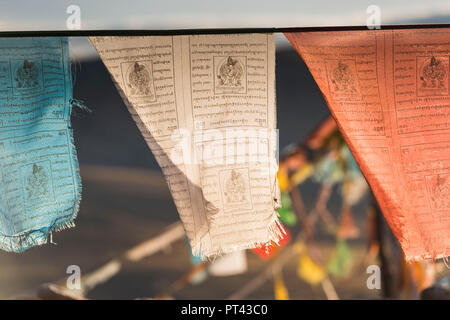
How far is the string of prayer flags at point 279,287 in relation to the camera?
3.19 m

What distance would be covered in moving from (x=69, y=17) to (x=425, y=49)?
4.99ft

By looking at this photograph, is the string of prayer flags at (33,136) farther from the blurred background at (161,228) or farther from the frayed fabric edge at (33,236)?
the blurred background at (161,228)

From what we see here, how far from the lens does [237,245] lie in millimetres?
2074

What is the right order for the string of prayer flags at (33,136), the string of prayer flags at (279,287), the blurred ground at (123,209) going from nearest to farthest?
1. the string of prayer flags at (33,136)
2. the blurred ground at (123,209)
3. the string of prayer flags at (279,287)

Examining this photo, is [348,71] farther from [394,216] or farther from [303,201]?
[303,201]

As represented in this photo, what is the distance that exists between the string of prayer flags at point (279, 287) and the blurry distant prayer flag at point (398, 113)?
1.28m

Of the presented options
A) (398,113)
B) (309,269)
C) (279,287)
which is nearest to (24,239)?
(398,113)

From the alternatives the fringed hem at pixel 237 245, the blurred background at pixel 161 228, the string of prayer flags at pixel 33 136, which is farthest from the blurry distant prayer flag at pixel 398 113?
the blurred background at pixel 161 228

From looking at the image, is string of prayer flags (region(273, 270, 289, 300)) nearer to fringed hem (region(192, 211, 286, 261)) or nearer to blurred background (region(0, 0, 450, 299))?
blurred background (region(0, 0, 450, 299))

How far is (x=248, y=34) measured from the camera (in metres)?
2.04

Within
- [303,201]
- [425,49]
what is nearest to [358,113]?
[425,49]

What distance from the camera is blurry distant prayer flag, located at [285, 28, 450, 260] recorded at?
2.00 meters

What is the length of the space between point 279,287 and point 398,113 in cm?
154
